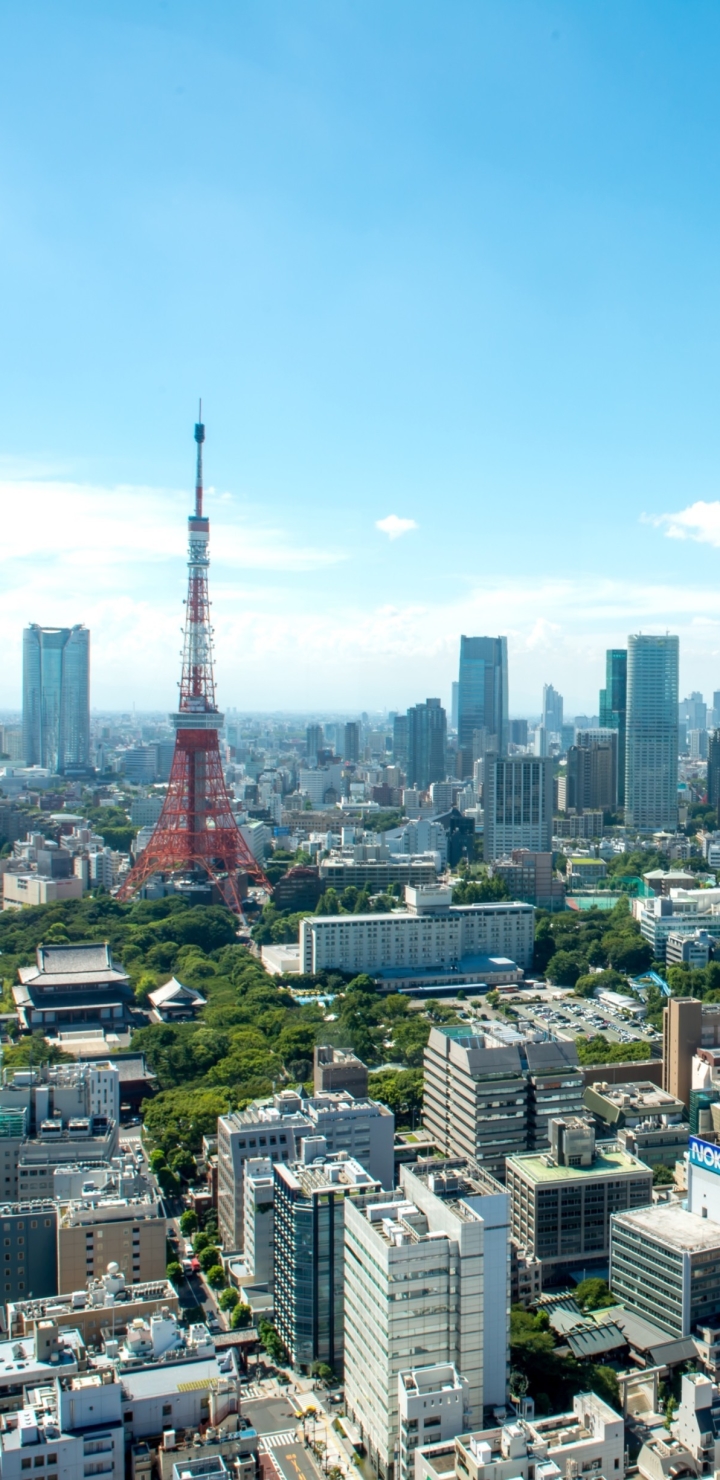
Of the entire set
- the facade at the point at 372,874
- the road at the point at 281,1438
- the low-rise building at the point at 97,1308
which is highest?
the facade at the point at 372,874

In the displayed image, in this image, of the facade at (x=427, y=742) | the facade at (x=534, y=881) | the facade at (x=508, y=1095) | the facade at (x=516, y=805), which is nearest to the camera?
the facade at (x=508, y=1095)

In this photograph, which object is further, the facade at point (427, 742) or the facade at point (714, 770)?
the facade at point (427, 742)

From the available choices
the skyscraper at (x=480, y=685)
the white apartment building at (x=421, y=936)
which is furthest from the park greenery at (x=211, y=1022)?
the skyscraper at (x=480, y=685)

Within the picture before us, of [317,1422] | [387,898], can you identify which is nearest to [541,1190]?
[317,1422]

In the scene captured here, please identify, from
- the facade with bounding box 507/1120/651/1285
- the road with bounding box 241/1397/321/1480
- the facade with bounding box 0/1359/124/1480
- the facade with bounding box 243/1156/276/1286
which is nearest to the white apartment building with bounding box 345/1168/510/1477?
the road with bounding box 241/1397/321/1480

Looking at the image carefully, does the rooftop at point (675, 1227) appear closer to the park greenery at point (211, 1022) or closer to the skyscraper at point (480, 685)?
the park greenery at point (211, 1022)

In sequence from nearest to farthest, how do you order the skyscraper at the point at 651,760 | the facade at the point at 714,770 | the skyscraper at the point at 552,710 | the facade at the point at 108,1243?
the facade at the point at 108,1243 < the skyscraper at the point at 651,760 < the facade at the point at 714,770 < the skyscraper at the point at 552,710

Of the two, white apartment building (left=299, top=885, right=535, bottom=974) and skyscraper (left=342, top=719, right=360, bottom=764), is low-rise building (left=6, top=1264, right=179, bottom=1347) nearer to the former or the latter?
white apartment building (left=299, top=885, right=535, bottom=974)
